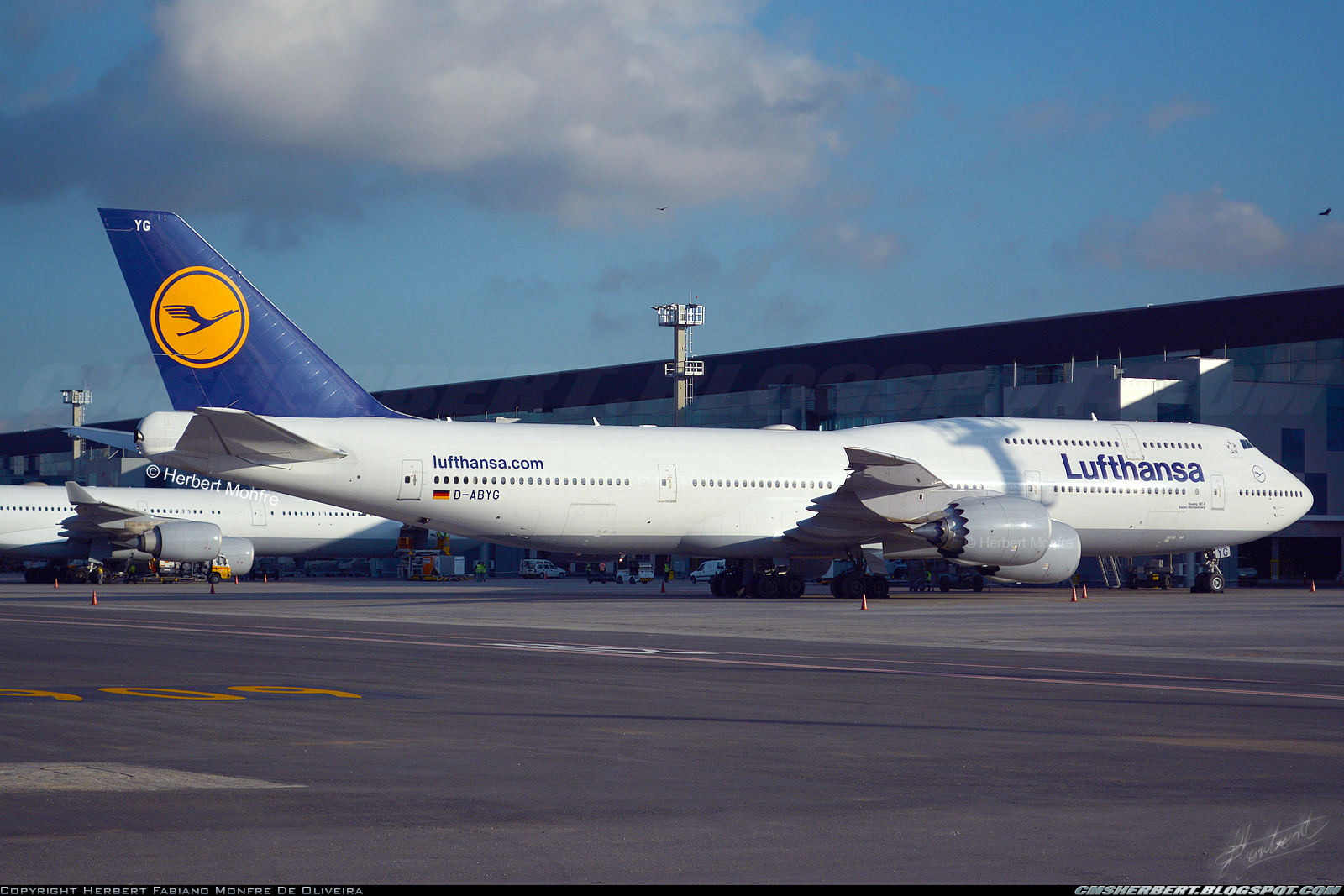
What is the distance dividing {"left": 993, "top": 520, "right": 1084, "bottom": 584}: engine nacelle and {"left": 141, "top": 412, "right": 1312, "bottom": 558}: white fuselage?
6.99 feet

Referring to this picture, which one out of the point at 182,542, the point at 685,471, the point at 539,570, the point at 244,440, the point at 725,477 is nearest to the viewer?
the point at 244,440

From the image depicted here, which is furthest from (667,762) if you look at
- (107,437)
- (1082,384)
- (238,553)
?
(238,553)

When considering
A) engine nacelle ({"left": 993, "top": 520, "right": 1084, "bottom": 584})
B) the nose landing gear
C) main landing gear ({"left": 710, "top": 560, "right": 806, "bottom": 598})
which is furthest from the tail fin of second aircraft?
the nose landing gear

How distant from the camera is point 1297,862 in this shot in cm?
543

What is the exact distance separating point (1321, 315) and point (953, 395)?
16.7m

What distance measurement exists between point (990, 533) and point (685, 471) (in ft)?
23.3

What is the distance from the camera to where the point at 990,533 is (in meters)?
30.4

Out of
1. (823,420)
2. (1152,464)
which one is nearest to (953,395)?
(823,420)

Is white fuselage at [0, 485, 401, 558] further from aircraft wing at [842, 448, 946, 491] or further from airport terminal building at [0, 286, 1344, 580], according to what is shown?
aircraft wing at [842, 448, 946, 491]

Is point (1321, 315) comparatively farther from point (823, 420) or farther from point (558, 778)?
point (558, 778)

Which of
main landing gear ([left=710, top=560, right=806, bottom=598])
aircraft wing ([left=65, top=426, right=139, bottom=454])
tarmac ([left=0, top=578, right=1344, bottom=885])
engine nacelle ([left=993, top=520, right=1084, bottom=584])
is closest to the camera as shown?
tarmac ([left=0, top=578, right=1344, bottom=885])

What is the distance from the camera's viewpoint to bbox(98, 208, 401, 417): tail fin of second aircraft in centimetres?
2791

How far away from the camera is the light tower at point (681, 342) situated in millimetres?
74312

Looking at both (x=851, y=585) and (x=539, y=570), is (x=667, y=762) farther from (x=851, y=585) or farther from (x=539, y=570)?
(x=539, y=570)
